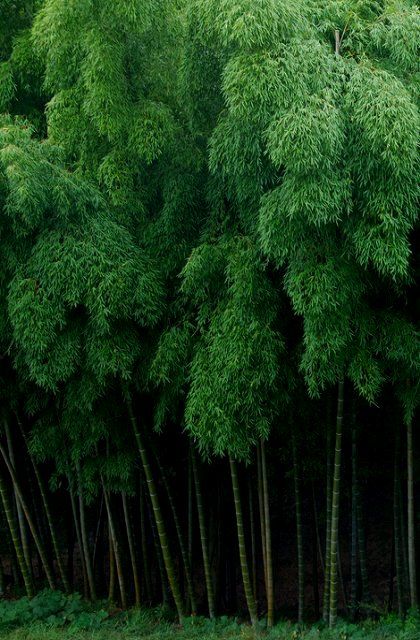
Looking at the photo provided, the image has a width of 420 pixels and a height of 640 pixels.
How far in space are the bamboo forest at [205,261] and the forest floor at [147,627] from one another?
0.08 feet

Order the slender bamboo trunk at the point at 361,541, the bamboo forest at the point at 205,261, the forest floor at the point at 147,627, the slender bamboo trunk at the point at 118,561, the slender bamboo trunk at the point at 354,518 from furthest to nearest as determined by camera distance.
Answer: the slender bamboo trunk at the point at 118,561 → the slender bamboo trunk at the point at 361,541 → the slender bamboo trunk at the point at 354,518 → the forest floor at the point at 147,627 → the bamboo forest at the point at 205,261

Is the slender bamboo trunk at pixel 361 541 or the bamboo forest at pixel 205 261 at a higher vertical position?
the bamboo forest at pixel 205 261

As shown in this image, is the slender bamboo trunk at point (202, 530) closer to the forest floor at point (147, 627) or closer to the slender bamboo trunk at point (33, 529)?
the forest floor at point (147, 627)

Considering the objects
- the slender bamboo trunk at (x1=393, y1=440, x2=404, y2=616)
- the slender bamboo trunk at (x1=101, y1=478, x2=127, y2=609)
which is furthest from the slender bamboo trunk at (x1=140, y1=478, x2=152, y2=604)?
the slender bamboo trunk at (x1=393, y1=440, x2=404, y2=616)

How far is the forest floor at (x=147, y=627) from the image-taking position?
5.22 meters

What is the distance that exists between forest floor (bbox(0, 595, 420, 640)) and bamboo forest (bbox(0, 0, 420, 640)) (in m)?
0.02

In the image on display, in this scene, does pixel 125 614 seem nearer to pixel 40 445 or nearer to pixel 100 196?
pixel 40 445

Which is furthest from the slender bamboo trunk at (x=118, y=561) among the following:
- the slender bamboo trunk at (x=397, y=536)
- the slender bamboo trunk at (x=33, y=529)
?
the slender bamboo trunk at (x=397, y=536)

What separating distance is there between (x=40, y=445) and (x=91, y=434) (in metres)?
0.57

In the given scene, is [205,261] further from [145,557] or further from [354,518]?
[145,557]

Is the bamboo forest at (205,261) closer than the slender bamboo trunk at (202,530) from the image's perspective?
Yes

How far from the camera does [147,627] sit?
19.3ft

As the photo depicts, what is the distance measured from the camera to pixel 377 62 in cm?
424

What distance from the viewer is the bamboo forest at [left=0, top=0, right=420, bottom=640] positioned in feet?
13.3
